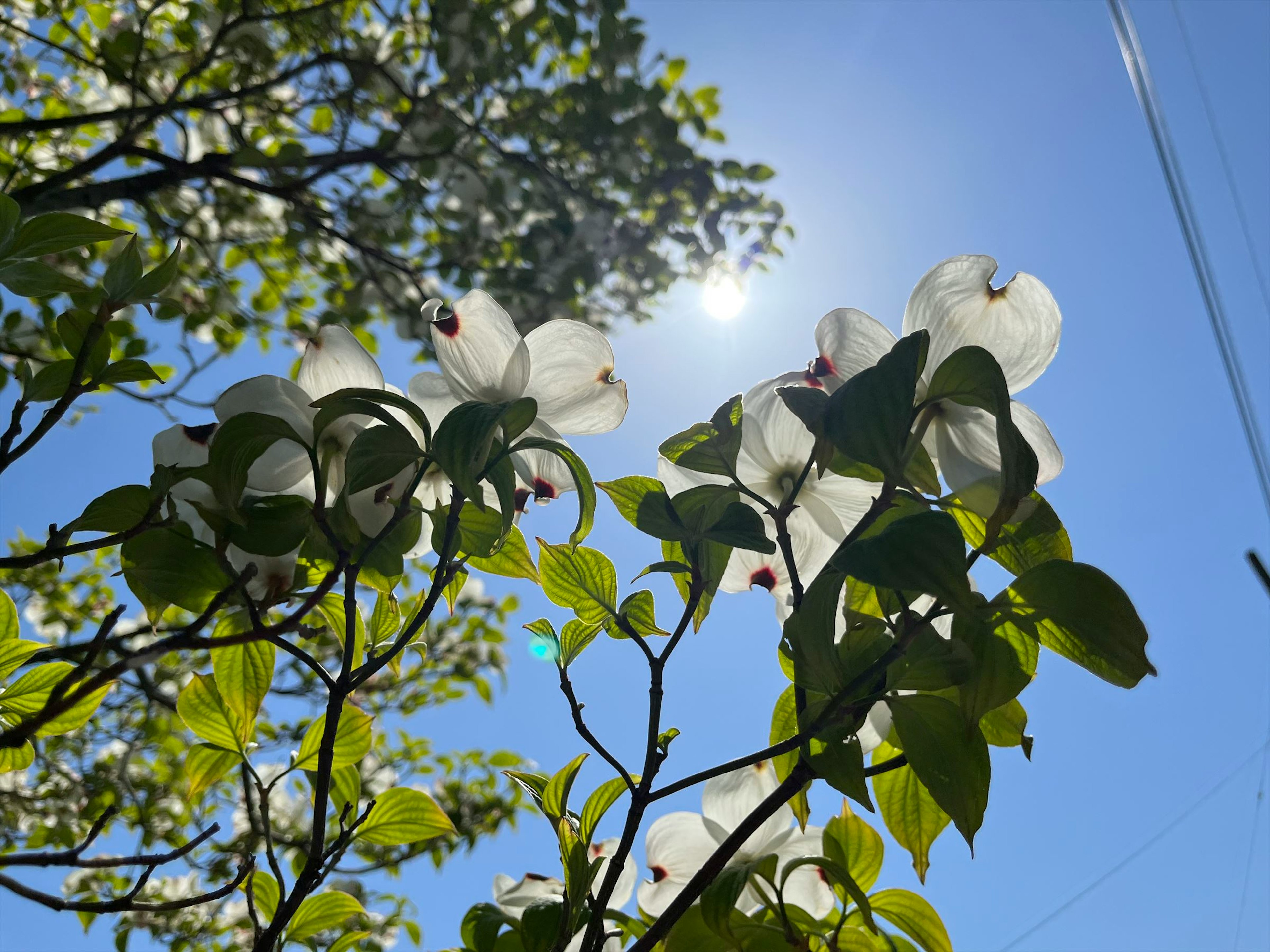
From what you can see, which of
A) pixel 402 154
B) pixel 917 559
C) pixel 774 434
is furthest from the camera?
pixel 402 154

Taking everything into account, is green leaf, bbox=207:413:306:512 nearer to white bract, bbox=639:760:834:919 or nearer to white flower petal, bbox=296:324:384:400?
white flower petal, bbox=296:324:384:400

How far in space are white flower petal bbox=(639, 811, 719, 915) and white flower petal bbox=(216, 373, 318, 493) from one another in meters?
0.21

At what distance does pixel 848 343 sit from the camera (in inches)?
11.6

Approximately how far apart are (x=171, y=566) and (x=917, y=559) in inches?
9.6

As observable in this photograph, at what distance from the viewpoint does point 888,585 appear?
0.65 feet

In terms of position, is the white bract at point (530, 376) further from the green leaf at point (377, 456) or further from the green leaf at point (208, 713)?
the green leaf at point (208, 713)

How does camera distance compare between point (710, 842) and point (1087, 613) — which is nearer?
point (1087, 613)

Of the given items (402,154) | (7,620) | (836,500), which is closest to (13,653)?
(7,620)

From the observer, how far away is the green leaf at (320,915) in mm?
358

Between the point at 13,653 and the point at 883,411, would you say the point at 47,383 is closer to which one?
the point at 13,653

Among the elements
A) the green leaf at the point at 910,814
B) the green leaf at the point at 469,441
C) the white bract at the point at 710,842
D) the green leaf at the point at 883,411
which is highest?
the green leaf at the point at 469,441

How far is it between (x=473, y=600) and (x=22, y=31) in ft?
3.13

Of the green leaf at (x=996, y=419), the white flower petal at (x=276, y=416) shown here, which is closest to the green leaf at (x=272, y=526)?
the white flower petal at (x=276, y=416)

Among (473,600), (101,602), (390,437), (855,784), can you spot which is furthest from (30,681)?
(101,602)
